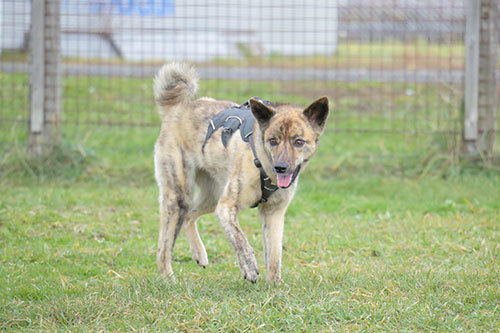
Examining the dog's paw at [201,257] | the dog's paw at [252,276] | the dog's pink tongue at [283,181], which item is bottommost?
the dog's paw at [201,257]

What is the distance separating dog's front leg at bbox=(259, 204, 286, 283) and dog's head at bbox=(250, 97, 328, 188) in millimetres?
370

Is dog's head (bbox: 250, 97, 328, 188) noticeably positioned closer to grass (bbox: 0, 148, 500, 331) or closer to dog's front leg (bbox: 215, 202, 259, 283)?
dog's front leg (bbox: 215, 202, 259, 283)

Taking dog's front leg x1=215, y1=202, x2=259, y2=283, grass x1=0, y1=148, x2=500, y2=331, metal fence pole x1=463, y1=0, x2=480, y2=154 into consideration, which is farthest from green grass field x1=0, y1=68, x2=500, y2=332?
metal fence pole x1=463, y1=0, x2=480, y2=154

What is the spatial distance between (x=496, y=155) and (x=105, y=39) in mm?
5297

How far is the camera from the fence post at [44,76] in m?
7.68

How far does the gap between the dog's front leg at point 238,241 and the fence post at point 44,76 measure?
4.10 meters

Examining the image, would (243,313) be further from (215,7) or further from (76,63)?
(76,63)

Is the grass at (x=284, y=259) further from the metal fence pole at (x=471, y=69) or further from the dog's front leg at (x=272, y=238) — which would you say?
the metal fence pole at (x=471, y=69)

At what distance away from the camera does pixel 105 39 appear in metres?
9.02

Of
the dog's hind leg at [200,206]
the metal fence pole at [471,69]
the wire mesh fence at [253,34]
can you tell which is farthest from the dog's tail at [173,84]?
the metal fence pole at [471,69]

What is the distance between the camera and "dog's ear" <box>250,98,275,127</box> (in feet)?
13.9

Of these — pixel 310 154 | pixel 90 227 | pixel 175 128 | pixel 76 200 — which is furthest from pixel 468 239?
pixel 76 200

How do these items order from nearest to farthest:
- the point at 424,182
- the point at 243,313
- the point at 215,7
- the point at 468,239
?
the point at 243,313 → the point at 468,239 → the point at 424,182 → the point at 215,7

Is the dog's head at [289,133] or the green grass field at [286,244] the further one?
the dog's head at [289,133]
